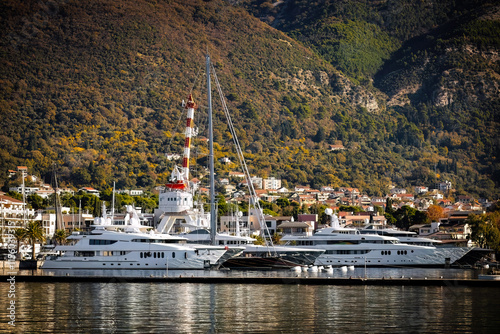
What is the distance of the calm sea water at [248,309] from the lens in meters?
46.8

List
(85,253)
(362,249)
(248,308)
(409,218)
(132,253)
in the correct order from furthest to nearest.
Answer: (409,218) → (362,249) → (85,253) → (132,253) → (248,308)

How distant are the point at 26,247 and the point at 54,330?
206 ft

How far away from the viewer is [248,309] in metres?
53.8

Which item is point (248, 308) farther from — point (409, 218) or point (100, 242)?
point (409, 218)

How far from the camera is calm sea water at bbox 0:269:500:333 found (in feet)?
154

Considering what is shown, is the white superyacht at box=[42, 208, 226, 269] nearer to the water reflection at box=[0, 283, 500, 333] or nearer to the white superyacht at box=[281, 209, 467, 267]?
the white superyacht at box=[281, 209, 467, 267]

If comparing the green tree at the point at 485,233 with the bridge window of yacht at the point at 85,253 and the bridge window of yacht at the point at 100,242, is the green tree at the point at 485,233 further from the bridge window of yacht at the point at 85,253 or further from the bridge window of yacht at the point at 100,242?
the bridge window of yacht at the point at 85,253

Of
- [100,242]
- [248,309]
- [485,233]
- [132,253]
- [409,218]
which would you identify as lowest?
[248,309]

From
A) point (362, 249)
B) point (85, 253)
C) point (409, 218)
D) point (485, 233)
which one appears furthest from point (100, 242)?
point (409, 218)

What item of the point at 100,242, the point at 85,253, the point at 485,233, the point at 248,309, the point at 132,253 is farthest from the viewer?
the point at 485,233

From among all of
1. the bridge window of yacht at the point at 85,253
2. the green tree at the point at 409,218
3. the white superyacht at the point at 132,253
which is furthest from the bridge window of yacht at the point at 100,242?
the green tree at the point at 409,218

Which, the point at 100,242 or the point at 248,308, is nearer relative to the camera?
→ the point at 248,308

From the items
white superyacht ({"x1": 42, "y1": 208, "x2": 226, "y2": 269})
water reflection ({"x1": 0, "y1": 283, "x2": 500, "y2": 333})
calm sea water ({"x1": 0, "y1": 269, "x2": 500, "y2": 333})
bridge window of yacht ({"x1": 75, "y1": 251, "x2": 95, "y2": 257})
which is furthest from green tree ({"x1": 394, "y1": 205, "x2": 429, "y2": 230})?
calm sea water ({"x1": 0, "y1": 269, "x2": 500, "y2": 333})

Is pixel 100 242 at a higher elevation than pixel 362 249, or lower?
higher
